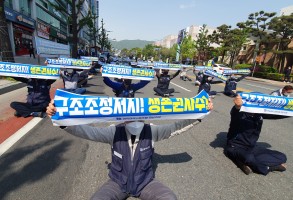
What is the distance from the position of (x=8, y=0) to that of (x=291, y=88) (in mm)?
27701

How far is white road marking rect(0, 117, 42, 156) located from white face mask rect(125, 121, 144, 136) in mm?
3007

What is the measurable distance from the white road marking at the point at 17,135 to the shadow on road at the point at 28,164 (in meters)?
0.30

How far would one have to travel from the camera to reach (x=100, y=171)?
3.87m

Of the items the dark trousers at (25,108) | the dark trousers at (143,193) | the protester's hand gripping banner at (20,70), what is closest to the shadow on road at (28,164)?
the dark trousers at (143,193)

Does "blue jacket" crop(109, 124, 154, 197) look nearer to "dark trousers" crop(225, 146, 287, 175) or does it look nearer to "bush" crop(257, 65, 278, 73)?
"dark trousers" crop(225, 146, 287, 175)

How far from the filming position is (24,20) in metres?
26.7

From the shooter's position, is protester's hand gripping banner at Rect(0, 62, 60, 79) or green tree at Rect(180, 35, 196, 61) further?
green tree at Rect(180, 35, 196, 61)

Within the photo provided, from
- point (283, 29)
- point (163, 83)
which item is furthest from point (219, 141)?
point (283, 29)

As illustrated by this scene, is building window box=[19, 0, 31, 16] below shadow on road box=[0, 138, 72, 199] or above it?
above

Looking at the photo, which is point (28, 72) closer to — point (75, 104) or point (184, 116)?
point (75, 104)

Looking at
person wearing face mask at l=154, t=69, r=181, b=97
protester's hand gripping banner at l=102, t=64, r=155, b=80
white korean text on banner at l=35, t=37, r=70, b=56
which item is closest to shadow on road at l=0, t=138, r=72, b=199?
protester's hand gripping banner at l=102, t=64, r=155, b=80

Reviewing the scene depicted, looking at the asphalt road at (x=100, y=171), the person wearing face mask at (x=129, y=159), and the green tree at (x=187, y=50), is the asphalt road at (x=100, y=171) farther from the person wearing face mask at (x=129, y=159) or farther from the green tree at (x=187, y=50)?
the green tree at (x=187, y=50)

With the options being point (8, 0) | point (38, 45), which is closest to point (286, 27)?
point (38, 45)

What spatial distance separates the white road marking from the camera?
177 inches
